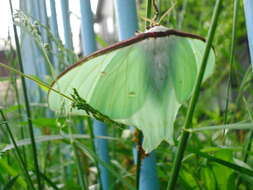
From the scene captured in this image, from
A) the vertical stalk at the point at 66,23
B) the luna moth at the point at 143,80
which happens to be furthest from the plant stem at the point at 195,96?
the vertical stalk at the point at 66,23

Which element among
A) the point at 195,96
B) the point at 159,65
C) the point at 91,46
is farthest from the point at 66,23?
the point at 195,96

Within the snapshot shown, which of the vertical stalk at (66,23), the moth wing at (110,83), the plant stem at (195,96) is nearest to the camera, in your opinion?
the plant stem at (195,96)

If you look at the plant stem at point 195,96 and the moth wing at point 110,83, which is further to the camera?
the moth wing at point 110,83

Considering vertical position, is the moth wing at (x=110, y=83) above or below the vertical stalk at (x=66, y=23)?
below

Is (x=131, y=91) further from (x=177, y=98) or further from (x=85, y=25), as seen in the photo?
(x=85, y=25)

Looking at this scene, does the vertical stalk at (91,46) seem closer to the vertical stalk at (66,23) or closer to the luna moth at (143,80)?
the vertical stalk at (66,23)

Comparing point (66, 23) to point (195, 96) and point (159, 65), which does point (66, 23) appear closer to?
point (159, 65)

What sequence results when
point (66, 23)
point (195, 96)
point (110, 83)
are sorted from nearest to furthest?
point (195, 96), point (110, 83), point (66, 23)

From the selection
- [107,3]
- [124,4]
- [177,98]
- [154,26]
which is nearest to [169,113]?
[177,98]
